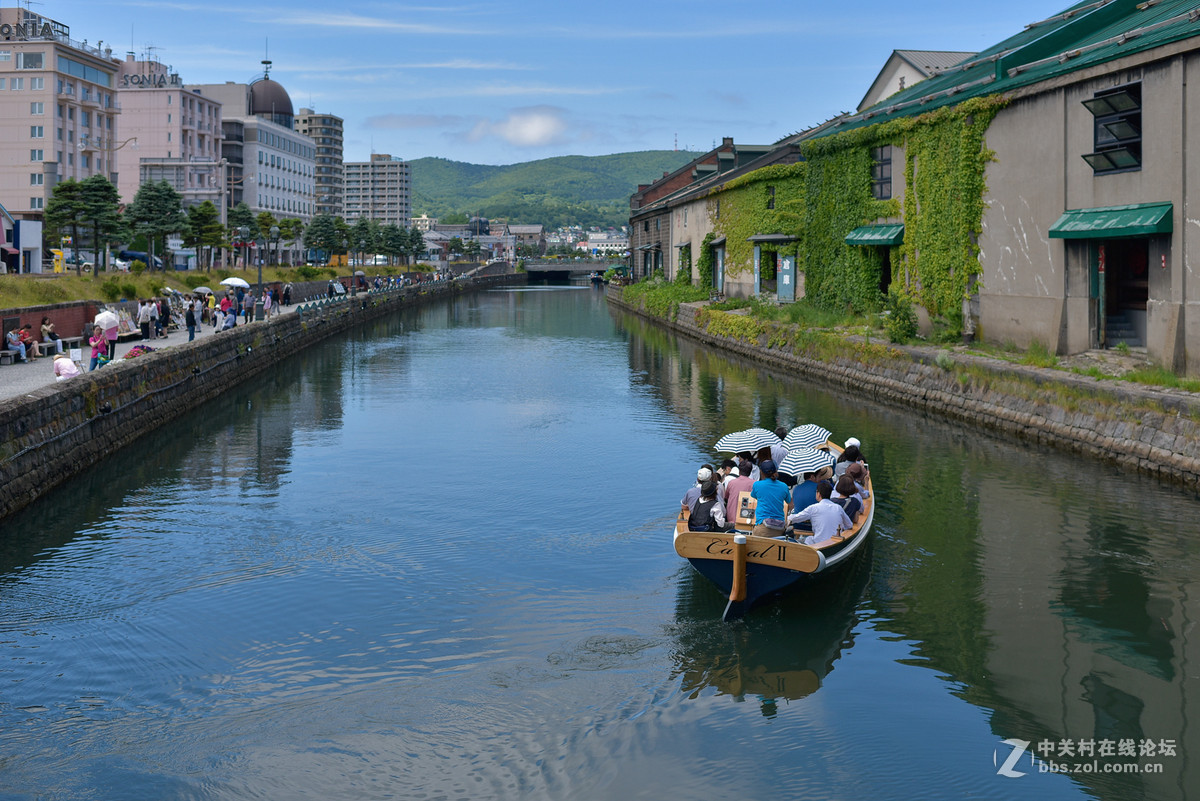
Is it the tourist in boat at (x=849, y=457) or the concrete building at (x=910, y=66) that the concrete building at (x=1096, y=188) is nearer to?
the tourist in boat at (x=849, y=457)

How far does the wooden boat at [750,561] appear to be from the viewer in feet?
44.6

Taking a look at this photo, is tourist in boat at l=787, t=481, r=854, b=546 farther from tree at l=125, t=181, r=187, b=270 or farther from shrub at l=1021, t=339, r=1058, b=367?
tree at l=125, t=181, r=187, b=270

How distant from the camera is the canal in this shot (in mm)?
10570

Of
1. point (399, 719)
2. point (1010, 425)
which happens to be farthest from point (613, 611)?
point (1010, 425)

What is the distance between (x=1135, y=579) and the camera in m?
16.2

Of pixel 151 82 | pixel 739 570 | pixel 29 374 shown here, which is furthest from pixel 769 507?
pixel 151 82

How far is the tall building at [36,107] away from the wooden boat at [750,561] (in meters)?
90.5

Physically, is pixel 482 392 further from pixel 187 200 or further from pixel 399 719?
pixel 187 200

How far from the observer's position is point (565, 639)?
13.8 m

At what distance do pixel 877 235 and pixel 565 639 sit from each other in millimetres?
31399

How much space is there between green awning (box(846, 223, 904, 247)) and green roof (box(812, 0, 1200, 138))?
4.28 meters

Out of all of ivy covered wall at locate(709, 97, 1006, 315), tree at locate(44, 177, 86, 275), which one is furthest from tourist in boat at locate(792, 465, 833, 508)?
tree at locate(44, 177, 86, 275)

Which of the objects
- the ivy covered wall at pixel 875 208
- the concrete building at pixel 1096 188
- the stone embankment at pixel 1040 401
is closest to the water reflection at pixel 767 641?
the stone embankment at pixel 1040 401

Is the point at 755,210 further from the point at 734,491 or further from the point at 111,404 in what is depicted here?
the point at 734,491
